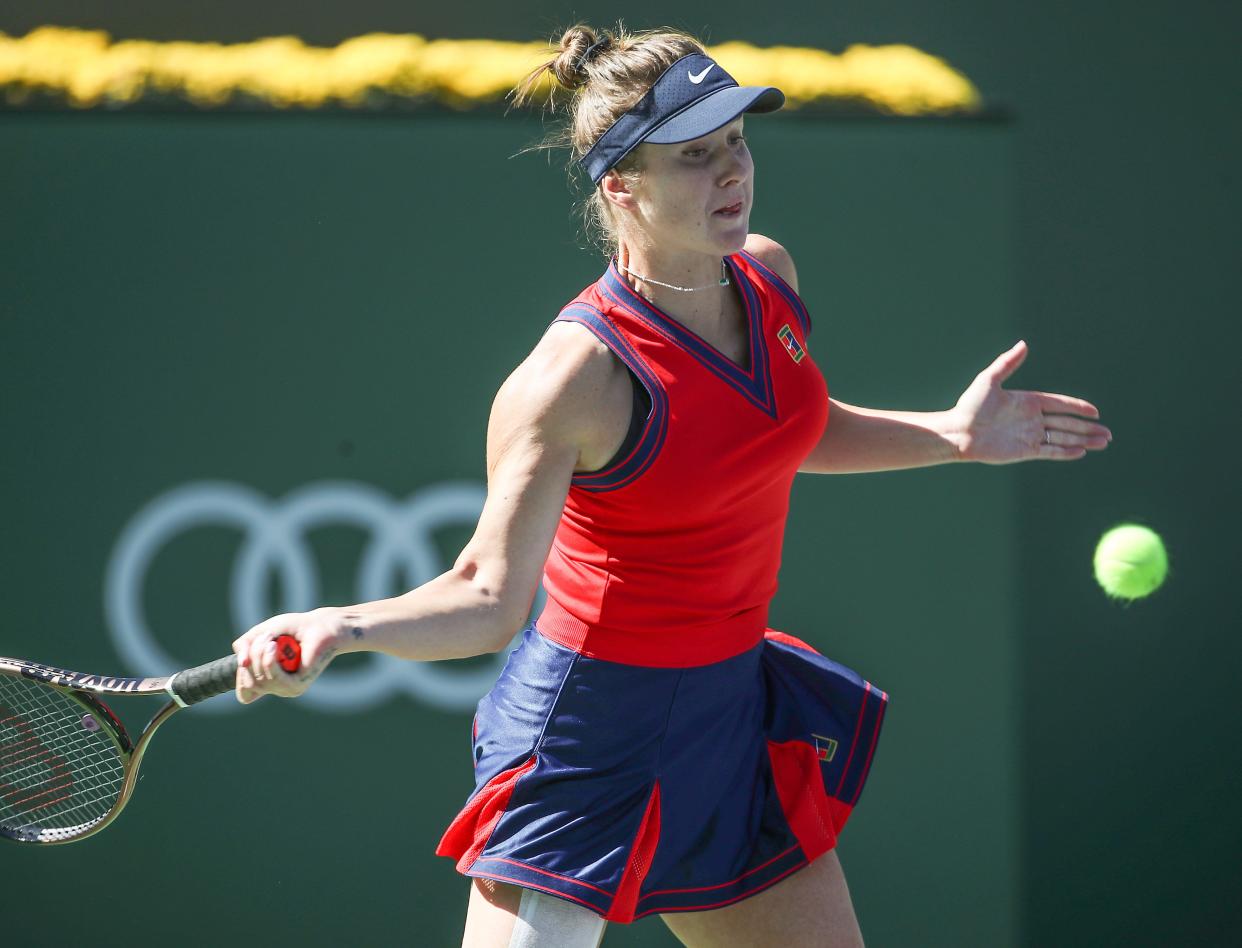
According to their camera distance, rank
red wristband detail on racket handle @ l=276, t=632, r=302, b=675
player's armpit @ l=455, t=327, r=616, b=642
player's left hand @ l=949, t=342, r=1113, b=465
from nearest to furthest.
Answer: red wristband detail on racket handle @ l=276, t=632, r=302, b=675 < player's armpit @ l=455, t=327, r=616, b=642 < player's left hand @ l=949, t=342, r=1113, b=465

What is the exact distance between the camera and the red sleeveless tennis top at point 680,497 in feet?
7.78

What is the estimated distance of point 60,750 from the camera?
3.12 metres

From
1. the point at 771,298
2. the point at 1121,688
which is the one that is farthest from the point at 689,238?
the point at 1121,688

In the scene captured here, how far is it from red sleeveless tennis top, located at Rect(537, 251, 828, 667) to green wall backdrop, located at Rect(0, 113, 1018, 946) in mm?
1258

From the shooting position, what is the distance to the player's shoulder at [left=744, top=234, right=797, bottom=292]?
9.14ft

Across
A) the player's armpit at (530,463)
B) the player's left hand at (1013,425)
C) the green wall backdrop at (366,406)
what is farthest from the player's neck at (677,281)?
the green wall backdrop at (366,406)

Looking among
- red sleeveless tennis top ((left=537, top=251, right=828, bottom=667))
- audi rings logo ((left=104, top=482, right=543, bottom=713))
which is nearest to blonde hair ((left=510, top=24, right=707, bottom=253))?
red sleeveless tennis top ((left=537, top=251, right=828, bottom=667))

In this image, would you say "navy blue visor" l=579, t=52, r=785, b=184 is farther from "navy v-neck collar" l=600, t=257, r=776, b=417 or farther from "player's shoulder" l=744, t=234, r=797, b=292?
"player's shoulder" l=744, t=234, r=797, b=292

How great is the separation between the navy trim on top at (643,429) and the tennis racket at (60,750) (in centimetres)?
78

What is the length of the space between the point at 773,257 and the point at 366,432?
4.36 feet

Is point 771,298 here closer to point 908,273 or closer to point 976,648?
point 908,273

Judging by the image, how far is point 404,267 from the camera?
3736 millimetres

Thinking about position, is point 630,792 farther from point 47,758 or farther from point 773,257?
point 47,758

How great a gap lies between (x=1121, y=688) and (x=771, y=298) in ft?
7.10
